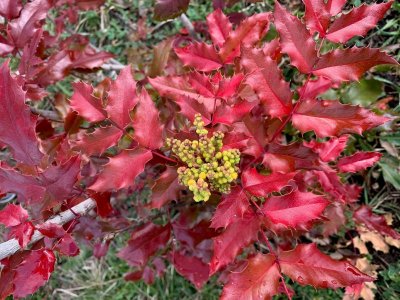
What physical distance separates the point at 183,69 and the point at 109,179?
961mm

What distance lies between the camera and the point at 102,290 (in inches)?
99.0

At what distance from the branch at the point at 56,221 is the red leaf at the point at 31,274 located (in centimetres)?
5

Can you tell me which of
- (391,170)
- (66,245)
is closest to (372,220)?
(391,170)

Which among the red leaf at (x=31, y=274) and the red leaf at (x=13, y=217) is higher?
the red leaf at (x=13, y=217)

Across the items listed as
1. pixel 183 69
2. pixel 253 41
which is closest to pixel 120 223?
pixel 183 69

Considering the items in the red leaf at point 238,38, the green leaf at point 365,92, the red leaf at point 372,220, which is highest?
the red leaf at point 238,38

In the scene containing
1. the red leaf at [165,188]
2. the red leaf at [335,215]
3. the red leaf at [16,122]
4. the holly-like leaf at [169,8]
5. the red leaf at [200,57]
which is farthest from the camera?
the red leaf at [335,215]

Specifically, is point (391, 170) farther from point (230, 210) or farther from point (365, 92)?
point (230, 210)

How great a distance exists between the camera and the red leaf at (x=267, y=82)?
42.3 inches

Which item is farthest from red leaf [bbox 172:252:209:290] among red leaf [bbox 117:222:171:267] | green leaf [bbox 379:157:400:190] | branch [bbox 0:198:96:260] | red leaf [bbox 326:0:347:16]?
red leaf [bbox 326:0:347:16]

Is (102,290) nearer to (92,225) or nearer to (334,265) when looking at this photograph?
(92,225)

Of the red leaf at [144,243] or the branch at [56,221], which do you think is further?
the red leaf at [144,243]

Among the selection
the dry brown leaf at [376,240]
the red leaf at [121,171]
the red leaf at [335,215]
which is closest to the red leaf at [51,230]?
the red leaf at [121,171]

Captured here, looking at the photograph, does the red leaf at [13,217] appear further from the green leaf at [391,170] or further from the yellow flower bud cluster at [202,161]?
the green leaf at [391,170]
